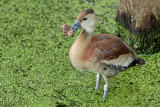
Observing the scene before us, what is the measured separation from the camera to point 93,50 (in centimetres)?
267

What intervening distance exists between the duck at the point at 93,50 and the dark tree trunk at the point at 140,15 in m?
0.61

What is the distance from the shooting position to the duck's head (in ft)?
8.55

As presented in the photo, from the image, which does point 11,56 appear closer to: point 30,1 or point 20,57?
point 20,57

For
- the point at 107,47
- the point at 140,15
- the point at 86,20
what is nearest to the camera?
the point at 86,20

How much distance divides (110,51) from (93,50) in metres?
0.20

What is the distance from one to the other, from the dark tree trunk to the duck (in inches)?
24.2

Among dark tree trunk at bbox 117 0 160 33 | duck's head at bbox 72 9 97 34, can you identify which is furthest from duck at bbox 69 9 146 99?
dark tree trunk at bbox 117 0 160 33

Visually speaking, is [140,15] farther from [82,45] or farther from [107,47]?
[82,45]

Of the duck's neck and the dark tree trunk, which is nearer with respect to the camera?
the duck's neck

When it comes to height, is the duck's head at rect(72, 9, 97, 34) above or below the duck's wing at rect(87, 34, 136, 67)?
above

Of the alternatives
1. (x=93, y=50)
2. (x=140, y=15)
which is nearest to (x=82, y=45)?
(x=93, y=50)

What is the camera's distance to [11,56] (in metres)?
3.49

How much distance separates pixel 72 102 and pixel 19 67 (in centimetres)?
83

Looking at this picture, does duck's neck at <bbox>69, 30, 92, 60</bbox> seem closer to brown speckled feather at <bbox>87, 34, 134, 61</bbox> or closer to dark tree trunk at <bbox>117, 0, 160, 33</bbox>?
brown speckled feather at <bbox>87, 34, 134, 61</bbox>
